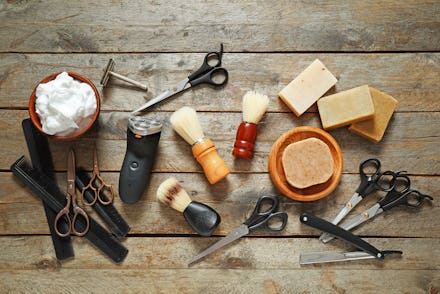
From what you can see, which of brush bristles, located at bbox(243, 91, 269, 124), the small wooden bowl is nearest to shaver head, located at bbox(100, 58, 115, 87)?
brush bristles, located at bbox(243, 91, 269, 124)

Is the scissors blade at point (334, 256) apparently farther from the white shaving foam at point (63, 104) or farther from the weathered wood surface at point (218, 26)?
the white shaving foam at point (63, 104)

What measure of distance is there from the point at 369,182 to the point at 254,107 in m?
0.37

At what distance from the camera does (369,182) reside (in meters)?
1.21

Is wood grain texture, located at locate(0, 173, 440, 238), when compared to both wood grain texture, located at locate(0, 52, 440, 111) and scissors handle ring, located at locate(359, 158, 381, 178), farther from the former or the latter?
wood grain texture, located at locate(0, 52, 440, 111)

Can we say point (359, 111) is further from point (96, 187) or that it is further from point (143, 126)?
point (96, 187)

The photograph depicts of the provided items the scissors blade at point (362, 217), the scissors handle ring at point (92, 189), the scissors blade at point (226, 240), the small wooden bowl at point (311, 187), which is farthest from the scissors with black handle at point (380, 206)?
the scissors handle ring at point (92, 189)

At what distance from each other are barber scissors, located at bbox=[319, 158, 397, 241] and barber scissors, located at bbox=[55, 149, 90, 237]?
646 mm

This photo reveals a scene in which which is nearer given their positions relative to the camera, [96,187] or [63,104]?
[63,104]

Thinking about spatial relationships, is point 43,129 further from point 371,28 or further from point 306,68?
point 371,28

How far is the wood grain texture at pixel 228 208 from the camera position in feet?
4.08

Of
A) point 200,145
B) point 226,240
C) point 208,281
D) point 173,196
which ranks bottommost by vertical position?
point 208,281

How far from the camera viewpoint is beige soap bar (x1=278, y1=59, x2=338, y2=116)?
1217 millimetres

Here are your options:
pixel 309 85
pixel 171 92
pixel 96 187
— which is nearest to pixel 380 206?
pixel 309 85

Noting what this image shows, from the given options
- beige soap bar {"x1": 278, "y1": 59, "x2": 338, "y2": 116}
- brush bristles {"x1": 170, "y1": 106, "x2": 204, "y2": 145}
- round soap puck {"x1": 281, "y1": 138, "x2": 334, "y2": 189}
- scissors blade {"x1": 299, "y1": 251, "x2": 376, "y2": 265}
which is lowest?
scissors blade {"x1": 299, "y1": 251, "x2": 376, "y2": 265}
